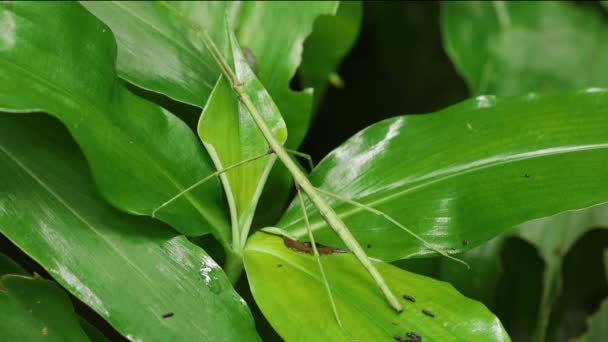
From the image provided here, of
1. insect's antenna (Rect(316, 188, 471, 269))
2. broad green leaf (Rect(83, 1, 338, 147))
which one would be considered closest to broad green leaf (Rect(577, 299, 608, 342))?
insect's antenna (Rect(316, 188, 471, 269))

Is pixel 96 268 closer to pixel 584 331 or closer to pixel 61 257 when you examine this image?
pixel 61 257

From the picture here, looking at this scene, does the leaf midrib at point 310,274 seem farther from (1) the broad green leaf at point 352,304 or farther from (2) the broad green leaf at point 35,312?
(2) the broad green leaf at point 35,312

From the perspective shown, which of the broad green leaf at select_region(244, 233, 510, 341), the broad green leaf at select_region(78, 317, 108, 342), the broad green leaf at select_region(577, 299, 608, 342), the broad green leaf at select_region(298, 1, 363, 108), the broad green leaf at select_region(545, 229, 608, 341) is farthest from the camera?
the broad green leaf at select_region(298, 1, 363, 108)

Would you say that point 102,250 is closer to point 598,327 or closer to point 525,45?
point 598,327

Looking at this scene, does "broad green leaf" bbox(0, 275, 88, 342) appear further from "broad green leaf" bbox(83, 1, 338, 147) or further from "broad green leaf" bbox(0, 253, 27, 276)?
"broad green leaf" bbox(83, 1, 338, 147)

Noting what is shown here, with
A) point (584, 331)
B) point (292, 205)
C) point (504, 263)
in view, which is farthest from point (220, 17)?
point (584, 331)
